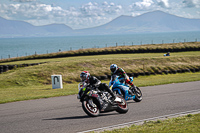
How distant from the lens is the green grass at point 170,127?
767 centimetres

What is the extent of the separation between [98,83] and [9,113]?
4376mm

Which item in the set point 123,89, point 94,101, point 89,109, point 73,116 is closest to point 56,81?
point 123,89

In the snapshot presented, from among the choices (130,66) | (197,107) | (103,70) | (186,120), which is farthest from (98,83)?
(130,66)

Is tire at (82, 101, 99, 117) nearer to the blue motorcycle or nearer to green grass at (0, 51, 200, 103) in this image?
the blue motorcycle

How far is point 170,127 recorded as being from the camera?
8125 millimetres

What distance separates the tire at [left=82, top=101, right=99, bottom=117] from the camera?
1028 cm

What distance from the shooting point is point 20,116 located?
11.5 meters

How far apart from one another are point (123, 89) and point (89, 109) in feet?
10.9

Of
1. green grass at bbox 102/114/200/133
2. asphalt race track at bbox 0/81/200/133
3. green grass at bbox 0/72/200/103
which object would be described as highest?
green grass at bbox 102/114/200/133

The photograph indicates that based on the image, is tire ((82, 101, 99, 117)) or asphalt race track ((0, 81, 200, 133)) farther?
tire ((82, 101, 99, 117))

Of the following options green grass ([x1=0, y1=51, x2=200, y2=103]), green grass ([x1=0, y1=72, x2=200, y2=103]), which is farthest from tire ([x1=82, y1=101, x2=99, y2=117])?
green grass ([x1=0, y1=51, x2=200, y2=103])

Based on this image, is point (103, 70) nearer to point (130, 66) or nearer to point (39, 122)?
point (130, 66)

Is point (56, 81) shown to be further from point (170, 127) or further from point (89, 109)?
point (170, 127)

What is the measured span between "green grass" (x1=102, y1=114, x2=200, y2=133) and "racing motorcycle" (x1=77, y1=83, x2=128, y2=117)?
2135 millimetres
